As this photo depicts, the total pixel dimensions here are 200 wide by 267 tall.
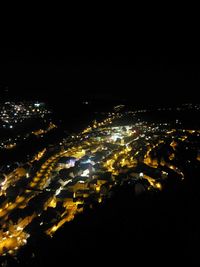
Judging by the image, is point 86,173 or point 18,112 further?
point 18,112

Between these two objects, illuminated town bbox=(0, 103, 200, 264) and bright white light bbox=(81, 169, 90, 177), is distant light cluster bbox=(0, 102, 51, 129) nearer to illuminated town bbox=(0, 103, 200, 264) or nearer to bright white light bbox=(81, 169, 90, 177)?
illuminated town bbox=(0, 103, 200, 264)

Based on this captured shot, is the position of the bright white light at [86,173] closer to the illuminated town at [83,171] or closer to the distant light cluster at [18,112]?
the illuminated town at [83,171]

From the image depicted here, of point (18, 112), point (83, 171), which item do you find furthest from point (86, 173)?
point (18, 112)

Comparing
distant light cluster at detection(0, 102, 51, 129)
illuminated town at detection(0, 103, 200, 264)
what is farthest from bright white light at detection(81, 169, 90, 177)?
distant light cluster at detection(0, 102, 51, 129)

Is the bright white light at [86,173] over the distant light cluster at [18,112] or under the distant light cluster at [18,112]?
under

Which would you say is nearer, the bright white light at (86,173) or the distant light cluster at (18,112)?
the bright white light at (86,173)

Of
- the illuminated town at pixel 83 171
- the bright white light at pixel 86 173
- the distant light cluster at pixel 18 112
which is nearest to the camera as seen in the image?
the illuminated town at pixel 83 171

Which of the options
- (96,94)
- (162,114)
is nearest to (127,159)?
(162,114)

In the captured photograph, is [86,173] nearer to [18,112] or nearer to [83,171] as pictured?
[83,171]

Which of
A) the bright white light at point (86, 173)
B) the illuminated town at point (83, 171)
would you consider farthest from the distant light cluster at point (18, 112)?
the bright white light at point (86, 173)
